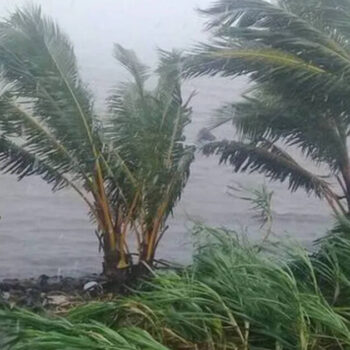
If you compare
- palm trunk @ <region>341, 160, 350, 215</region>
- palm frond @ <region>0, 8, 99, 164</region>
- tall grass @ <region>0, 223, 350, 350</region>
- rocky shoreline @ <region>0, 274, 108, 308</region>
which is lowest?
→ rocky shoreline @ <region>0, 274, 108, 308</region>

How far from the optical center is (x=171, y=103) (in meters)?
7.61

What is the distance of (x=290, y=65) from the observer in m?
7.21

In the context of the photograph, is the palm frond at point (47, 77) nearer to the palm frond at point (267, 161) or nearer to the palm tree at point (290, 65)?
the palm tree at point (290, 65)

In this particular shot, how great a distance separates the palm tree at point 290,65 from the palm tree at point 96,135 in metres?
0.49

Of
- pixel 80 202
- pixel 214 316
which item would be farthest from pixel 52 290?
pixel 214 316

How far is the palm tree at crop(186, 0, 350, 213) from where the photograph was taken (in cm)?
717

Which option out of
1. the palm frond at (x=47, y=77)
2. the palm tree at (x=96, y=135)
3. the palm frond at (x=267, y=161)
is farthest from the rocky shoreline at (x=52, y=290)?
the palm frond at (x=267, y=161)

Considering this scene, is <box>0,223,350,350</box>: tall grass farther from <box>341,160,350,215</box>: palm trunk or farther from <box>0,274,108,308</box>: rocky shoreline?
<box>341,160,350,215</box>: palm trunk

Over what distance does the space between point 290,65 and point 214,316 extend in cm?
305

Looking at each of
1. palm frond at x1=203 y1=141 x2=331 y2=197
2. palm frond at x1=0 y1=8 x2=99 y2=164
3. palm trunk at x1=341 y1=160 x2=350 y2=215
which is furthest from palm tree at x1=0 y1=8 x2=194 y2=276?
palm trunk at x1=341 y1=160 x2=350 y2=215

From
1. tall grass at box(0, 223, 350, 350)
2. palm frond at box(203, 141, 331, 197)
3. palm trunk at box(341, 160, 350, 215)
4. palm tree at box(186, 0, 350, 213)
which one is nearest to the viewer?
tall grass at box(0, 223, 350, 350)

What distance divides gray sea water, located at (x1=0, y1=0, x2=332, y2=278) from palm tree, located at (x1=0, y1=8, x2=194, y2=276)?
1341mm

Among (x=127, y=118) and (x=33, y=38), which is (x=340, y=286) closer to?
(x=127, y=118)

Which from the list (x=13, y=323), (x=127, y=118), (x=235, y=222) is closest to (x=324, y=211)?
(x=235, y=222)
